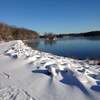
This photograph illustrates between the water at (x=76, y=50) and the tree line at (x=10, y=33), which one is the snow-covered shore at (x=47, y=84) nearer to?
the water at (x=76, y=50)

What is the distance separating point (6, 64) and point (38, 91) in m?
5.08

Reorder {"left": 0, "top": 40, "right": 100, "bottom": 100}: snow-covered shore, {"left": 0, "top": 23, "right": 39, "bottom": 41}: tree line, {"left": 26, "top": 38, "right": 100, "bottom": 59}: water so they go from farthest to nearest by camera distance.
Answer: {"left": 0, "top": 23, "right": 39, "bottom": 41}: tree line, {"left": 26, "top": 38, "right": 100, "bottom": 59}: water, {"left": 0, "top": 40, "right": 100, "bottom": 100}: snow-covered shore

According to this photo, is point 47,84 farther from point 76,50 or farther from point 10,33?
point 10,33

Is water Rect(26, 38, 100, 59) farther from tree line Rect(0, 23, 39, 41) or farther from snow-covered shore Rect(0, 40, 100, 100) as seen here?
tree line Rect(0, 23, 39, 41)

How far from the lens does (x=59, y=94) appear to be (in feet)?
21.9

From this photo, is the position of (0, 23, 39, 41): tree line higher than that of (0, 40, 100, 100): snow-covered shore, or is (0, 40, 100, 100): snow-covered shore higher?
(0, 40, 100, 100): snow-covered shore

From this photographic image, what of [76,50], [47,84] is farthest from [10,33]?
[47,84]

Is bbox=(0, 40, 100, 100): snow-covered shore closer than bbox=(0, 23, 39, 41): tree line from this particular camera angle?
Yes

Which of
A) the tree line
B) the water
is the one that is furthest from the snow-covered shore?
the tree line

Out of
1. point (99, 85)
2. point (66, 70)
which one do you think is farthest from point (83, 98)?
point (66, 70)

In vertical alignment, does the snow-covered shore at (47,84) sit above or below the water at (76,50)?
above

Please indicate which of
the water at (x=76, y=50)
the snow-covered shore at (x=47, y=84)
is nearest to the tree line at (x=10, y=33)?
the water at (x=76, y=50)

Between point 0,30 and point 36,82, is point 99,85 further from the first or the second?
point 0,30

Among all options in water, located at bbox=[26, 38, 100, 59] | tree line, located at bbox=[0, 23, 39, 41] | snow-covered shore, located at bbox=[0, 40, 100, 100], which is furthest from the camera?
tree line, located at bbox=[0, 23, 39, 41]
